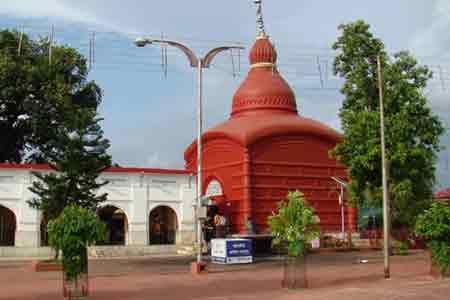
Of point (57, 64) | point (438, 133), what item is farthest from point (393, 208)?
point (57, 64)

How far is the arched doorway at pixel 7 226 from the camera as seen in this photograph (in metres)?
33.7

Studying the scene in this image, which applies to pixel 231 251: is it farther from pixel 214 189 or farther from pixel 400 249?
pixel 214 189

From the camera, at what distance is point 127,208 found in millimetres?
33594

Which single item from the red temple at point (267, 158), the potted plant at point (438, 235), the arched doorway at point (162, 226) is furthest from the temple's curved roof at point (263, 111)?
the potted plant at point (438, 235)

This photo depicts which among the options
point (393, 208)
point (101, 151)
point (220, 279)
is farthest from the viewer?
point (393, 208)

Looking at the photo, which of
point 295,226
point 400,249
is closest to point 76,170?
point 295,226

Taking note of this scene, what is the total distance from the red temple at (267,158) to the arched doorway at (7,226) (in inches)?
434

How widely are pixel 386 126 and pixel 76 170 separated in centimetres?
1366

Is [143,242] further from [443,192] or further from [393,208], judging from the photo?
[443,192]

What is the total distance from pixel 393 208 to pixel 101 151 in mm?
14430

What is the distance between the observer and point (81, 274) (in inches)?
530

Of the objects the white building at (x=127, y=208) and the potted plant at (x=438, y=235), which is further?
the white building at (x=127, y=208)

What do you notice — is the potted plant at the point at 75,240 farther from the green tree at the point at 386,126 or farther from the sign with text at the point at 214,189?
the sign with text at the point at 214,189

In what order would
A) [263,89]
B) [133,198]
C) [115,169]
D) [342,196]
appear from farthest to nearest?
[263,89] < [342,196] < [133,198] < [115,169]
